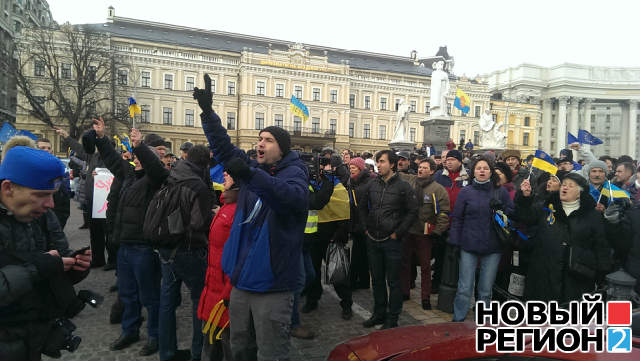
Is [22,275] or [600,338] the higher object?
[22,275]

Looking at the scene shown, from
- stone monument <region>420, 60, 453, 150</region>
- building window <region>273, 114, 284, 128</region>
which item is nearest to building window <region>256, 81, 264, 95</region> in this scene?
building window <region>273, 114, 284, 128</region>

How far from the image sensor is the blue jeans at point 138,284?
4.11 meters

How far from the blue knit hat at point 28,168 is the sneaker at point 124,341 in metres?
2.75

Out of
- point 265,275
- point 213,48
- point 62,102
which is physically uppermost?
point 213,48

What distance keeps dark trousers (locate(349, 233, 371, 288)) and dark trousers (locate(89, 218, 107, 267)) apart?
4.53 m

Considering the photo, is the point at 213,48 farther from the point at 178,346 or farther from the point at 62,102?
the point at 178,346

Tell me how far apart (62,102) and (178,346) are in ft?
124

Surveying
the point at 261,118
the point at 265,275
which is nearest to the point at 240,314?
the point at 265,275

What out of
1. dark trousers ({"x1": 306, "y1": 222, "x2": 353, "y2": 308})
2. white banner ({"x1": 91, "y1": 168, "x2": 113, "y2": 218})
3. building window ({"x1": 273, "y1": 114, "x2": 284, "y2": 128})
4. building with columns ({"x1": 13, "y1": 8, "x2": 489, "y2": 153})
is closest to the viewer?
dark trousers ({"x1": 306, "y1": 222, "x2": 353, "y2": 308})

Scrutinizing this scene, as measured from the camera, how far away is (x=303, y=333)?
4512 millimetres

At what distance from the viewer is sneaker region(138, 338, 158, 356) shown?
4066 mm

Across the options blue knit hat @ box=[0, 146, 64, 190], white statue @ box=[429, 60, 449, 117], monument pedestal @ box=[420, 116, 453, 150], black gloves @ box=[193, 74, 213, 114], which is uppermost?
white statue @ box=[429, 60, 449, 117]

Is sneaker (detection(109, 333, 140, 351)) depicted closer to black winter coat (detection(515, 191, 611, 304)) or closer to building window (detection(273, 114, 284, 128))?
black winter coat (detection(515, 191, 611, 304))

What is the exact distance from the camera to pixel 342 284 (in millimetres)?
5152
